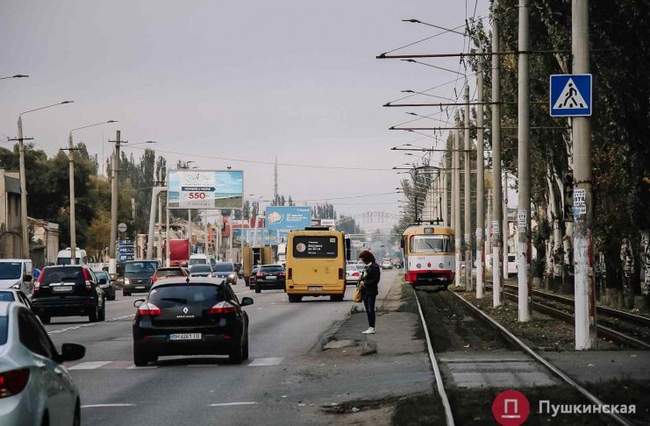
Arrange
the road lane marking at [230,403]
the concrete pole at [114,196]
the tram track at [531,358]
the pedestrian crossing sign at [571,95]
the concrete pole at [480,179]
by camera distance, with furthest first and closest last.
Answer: the concrete pole at [114,196], the concrete pole at [480,179], the pedestrian crossing sign at [571,95], the road lane marking at [230,403], the tram track at [531,358]

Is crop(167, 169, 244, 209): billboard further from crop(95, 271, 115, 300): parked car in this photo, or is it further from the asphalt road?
the asphalt road

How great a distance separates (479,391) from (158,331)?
7.77m

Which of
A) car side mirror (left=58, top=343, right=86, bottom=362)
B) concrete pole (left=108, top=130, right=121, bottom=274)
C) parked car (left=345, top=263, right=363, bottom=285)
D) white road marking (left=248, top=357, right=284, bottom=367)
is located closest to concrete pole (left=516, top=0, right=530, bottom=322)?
white road marking (left=248, top=357, right=284, bottom=367)

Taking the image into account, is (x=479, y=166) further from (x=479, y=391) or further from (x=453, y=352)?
(x=479, y=391)

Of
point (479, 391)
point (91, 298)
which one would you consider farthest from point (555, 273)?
point (479, 391)

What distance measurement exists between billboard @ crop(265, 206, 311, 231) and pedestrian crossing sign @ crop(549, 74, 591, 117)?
375ft

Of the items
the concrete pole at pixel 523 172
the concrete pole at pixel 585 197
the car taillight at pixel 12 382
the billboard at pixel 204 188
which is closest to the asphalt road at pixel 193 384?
the concrete pole at pixel 585 197

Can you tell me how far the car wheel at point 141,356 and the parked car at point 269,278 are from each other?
177ft

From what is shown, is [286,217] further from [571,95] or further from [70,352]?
[70,352]

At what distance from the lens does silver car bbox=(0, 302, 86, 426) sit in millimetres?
9312

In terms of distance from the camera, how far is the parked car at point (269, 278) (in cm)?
7800

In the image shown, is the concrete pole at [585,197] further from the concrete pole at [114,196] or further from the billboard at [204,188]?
the billboard at [204,188]

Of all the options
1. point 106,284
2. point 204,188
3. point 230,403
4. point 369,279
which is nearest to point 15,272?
point 369,279

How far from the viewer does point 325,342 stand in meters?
28.9
